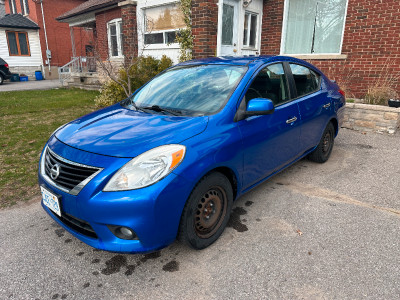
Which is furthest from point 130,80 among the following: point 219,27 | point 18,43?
point 18,43

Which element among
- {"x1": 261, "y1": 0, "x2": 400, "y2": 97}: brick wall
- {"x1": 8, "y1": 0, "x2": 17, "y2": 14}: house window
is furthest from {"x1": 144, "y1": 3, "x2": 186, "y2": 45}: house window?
{"x1": 8, "y1": 0, "x2": 17, "y2": 14}: house window

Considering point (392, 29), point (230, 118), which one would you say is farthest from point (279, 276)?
point (392, 29)

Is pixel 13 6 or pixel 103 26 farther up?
pixel 13 6

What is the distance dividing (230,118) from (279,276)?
54.1 inches

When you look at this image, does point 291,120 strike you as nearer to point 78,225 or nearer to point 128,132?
point 128,132

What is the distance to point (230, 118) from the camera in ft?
8.59

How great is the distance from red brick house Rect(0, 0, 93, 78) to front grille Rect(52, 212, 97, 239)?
22614mm

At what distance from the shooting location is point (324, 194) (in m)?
3.60

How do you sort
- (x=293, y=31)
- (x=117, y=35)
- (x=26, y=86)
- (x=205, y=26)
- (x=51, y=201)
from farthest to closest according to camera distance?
1. (x=26, y=86)
2. (x=117, y=35)
3. (x=293, y=31)
4. (x=205, y=26)
5. (x=51, y=201)

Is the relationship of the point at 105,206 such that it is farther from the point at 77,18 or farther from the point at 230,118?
the point at 77,18

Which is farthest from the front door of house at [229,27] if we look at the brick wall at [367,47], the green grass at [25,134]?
the green grass at [25,134]

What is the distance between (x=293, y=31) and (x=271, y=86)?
23.1ft

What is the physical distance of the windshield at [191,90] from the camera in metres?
2.80

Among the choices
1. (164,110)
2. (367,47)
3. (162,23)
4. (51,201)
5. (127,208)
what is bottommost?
(51,201)
